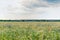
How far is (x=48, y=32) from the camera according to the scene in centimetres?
508

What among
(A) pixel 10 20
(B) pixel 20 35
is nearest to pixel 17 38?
(B) pixel 20 35

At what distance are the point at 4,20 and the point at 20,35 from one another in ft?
6.90

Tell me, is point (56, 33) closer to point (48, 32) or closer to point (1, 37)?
point (48, 32)

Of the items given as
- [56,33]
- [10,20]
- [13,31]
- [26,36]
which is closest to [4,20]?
[10,20]

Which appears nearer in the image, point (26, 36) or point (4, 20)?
point (26, 36)

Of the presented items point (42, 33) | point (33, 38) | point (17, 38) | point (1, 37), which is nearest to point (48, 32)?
point (42, 33)

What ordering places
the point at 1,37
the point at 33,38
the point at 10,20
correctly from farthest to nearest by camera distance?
the point at 10,20, the point at 1,37, the point at 33,38

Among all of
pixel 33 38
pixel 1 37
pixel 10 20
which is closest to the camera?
pixel 33 38

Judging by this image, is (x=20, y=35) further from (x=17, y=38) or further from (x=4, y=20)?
(x=4, y=20)

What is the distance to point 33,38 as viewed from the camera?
4.79m

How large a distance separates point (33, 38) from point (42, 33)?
0.35 meters

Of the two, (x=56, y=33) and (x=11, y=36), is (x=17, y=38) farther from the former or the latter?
(x=56, y=33)

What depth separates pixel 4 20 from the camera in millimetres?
7047

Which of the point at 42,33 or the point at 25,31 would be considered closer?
the point at 42,33
